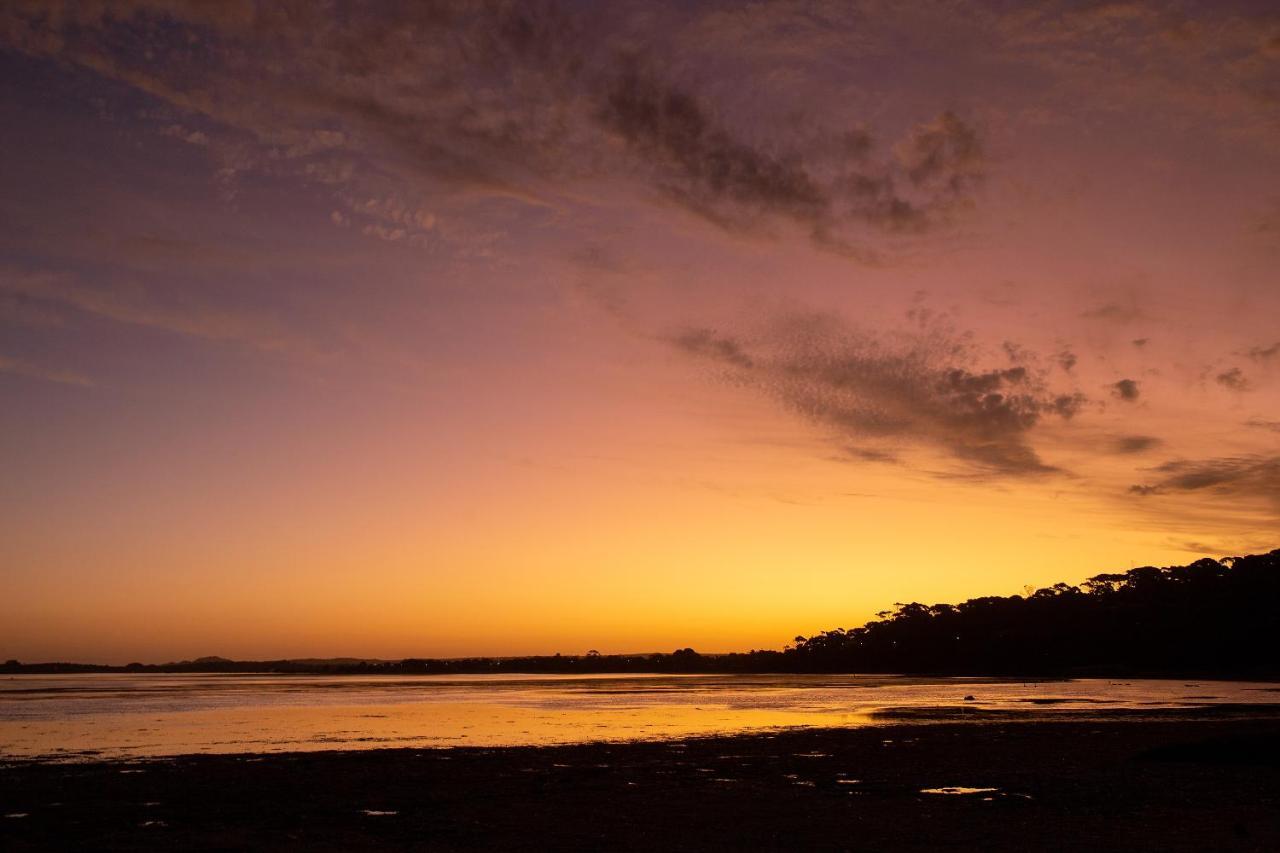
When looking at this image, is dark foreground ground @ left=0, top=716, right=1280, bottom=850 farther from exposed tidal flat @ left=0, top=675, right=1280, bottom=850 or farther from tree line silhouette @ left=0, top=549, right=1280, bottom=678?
tree line silhouette @ left=0, top=549, right=1280, bottom=678

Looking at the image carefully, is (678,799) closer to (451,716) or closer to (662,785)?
(662,785)

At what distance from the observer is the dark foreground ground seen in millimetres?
18141

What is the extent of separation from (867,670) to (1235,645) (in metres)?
64.1

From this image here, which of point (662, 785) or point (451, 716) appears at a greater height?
point (662, 785)

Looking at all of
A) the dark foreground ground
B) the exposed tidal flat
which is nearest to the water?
the exposed tidal flat

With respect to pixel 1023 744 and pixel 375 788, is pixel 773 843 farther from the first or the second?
pixel 1023 744

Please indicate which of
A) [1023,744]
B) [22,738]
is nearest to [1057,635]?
[1023,744]

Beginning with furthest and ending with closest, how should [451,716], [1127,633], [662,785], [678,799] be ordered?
[1127,633], [451,716], [662,785], [678,799]

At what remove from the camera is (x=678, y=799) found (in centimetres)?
2281

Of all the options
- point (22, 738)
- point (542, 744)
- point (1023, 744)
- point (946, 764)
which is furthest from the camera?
point (22, 738)

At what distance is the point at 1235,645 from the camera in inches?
5022

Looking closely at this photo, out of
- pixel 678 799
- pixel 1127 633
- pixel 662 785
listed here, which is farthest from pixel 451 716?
pixel 1127 633

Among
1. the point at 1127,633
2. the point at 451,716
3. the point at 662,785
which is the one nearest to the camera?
the point at 662,785

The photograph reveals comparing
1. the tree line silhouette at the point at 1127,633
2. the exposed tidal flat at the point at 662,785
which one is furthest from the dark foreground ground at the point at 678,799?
the tree line silhouette at the point at 1127,633
